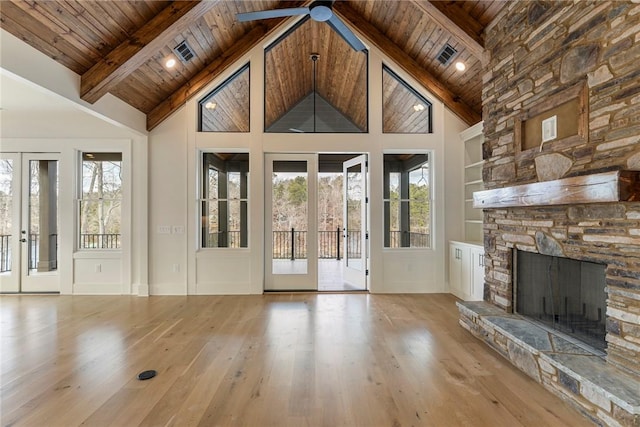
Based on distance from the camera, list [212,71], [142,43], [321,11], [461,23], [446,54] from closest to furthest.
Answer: [321,11]
[142,43]
[461,23]
[446,54]
[212,71]

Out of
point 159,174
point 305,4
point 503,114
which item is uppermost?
point 305,4

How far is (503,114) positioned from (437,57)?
1.78 metres

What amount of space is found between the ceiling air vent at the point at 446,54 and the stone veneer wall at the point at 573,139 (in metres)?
0.70

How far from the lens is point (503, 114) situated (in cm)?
358

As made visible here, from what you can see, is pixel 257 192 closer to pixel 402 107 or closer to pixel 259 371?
pixel 402 107

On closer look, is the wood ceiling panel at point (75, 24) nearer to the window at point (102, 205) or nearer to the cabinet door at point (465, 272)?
the window at point (102, 205)

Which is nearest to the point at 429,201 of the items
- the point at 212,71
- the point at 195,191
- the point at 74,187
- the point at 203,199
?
the point at 203,199

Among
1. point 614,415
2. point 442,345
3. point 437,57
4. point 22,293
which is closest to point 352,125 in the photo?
point 437,57

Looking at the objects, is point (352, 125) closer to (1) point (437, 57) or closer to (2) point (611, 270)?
(1) point (437, 57)

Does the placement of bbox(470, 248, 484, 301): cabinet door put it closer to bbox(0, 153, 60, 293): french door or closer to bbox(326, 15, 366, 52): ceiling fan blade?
bbox(326, 15, 366, 52): ceiling fan blade

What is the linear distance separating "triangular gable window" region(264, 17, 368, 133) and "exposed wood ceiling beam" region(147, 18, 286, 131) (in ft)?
0.87

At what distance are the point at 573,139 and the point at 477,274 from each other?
2351 mm

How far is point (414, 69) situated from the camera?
5.16 m

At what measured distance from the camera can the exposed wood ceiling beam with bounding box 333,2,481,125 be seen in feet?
16.9
